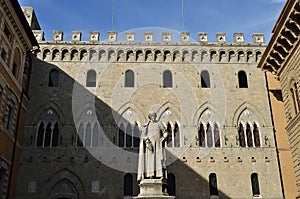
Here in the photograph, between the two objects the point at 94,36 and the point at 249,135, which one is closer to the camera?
the point at 249,135

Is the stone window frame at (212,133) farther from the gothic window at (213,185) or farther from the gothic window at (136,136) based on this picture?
the gothic window at (136,136)

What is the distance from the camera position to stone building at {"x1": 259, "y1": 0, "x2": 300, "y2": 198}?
15.8 m

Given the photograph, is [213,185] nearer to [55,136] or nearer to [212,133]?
[212,133]

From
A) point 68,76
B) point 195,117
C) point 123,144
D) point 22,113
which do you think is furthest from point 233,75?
point 22,113

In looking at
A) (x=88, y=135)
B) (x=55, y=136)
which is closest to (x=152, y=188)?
(x=88, y=135)

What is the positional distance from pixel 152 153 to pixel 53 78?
1173cm

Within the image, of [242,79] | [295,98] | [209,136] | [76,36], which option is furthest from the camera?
[76,36]

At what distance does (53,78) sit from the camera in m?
20.8

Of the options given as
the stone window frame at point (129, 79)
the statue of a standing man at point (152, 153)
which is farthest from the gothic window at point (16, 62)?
the statue of a standing man at point (152, 153)

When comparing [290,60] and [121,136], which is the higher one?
[290,60]

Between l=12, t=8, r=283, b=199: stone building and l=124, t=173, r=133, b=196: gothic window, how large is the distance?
5 cm

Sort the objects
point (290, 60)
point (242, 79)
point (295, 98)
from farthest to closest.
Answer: point (242, 79) → point (290, 60) → point (295, 98)

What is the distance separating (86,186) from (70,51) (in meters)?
7.64

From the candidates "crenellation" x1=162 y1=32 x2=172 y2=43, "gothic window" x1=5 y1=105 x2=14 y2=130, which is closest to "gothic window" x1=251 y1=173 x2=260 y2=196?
"crenellation" x1=162 y1=32 x2=172 y2=43
